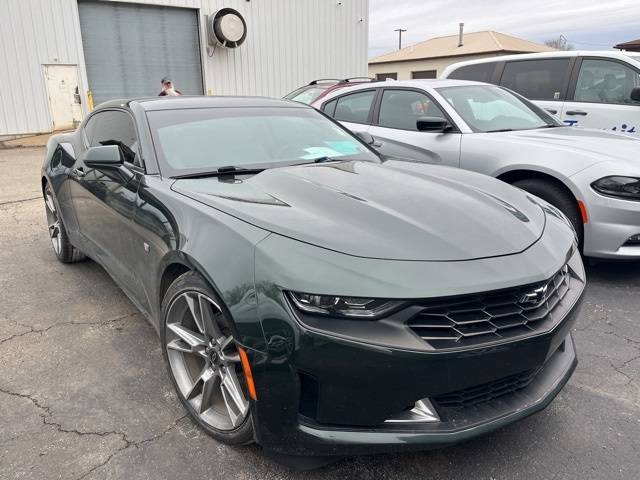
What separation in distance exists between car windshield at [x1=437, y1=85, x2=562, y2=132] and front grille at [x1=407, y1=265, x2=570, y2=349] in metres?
3.17

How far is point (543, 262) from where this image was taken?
196 centimetres

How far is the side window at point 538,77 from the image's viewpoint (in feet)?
20.9

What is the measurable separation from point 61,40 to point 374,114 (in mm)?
11829

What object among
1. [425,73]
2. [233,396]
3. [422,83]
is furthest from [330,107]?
[425,73]

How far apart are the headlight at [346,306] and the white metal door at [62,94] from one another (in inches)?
586

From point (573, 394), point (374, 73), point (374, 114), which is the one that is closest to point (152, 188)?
point (573, 394)

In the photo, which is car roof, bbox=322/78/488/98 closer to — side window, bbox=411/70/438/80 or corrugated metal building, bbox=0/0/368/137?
corrugated metal building, bbox=0/0/368/137

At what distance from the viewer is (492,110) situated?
5.05 metres

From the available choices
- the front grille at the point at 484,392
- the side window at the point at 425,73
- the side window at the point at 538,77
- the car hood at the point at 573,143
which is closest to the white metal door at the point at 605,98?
the side window at the point at 538,77

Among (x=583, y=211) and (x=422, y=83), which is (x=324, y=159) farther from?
(x=422, y=83)

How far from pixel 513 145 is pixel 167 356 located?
3354mm

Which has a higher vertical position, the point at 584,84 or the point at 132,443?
the point at 584,84

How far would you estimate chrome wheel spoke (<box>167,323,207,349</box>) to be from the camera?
2.25 metres

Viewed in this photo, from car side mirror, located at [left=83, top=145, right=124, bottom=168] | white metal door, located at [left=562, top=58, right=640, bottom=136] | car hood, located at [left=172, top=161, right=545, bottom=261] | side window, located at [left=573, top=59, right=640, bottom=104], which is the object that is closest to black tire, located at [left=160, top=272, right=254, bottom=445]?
car hood, located at [left=172, top=161, right=545, bottom=261]
